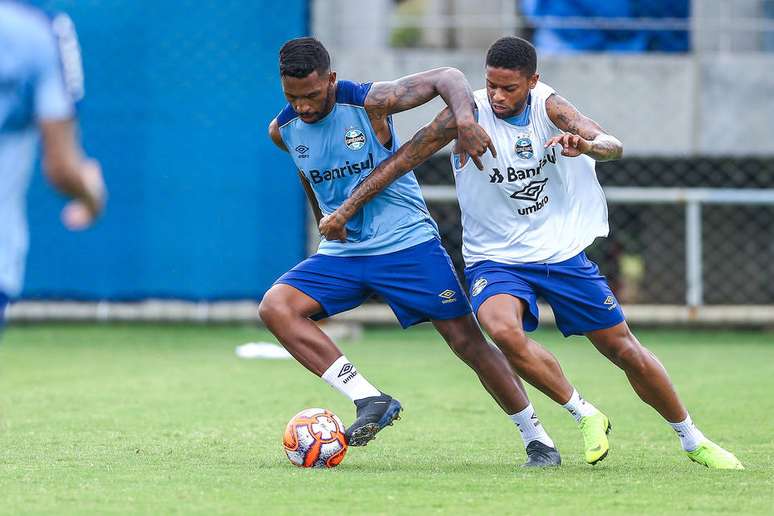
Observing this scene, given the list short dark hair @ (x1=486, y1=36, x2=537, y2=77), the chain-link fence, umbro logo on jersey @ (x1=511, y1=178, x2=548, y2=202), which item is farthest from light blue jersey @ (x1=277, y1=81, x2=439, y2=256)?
the chain-link fence

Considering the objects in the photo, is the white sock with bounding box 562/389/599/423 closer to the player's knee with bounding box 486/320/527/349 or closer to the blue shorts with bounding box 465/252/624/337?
the blue shorts with bounding box 465/252/624/337

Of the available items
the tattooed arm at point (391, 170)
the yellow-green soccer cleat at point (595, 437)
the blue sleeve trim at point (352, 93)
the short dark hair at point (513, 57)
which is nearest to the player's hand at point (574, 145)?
the short dark hair at point (513, 57)

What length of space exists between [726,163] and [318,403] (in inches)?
278

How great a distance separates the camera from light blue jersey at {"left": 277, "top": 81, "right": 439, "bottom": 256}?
7.46 metres

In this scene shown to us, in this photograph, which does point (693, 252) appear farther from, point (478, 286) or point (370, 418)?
point (370, 418)

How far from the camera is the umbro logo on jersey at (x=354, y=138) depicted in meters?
7.45

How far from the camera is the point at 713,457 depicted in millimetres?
7016

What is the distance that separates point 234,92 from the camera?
602 inches

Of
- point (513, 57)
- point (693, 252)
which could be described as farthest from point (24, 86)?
point (693, 252)

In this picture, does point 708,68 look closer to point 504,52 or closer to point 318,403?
point 318,403

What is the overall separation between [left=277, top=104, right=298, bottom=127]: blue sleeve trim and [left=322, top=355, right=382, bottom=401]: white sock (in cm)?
130

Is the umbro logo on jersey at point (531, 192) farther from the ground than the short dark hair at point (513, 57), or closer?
closer

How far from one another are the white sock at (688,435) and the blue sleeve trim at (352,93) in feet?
7.69

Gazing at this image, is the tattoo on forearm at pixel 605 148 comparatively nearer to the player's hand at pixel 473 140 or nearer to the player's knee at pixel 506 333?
the player's hand at pixel 473 140
